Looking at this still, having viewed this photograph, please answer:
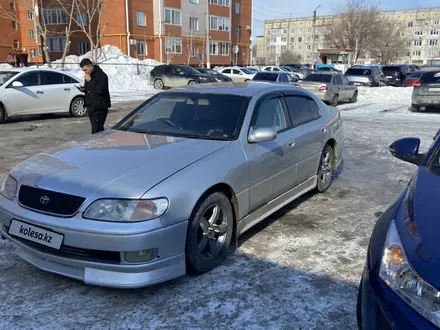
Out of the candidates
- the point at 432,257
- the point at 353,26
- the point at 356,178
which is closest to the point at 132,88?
the point at 356,178

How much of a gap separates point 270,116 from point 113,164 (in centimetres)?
191

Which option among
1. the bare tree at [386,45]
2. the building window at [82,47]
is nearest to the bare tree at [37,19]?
the building window at [82,47]

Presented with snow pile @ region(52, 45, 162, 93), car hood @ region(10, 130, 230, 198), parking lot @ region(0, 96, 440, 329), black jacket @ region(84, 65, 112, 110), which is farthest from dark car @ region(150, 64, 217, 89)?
car hood @ region(10, 130, 230, 198)

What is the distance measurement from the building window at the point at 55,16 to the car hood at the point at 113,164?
4398 centimetres

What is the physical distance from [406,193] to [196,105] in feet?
7.85

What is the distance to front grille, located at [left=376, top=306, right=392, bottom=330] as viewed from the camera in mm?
1952

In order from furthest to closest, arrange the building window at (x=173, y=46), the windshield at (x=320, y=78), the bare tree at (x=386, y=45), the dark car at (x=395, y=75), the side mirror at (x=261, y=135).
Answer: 1. the bare tree at (x=386, y=45)
2. the building window at (x=173, y=46)
3. the dark car at (x=395, y=75)
4. the windshield at (x=320, y=78)
5. the side mirror at (x=261, y=135)

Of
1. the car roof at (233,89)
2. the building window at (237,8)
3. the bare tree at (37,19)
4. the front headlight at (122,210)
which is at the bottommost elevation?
the front headlight at (122,210)

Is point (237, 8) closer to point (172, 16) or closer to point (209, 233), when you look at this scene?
point (172, 16)

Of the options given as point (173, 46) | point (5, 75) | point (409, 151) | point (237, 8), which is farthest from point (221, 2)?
point (409, 151)

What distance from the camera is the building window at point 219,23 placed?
47344 millimetres

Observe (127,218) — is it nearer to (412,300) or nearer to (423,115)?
(412,300)

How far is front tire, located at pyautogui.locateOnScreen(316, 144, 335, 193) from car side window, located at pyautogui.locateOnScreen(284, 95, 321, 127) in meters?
0.58

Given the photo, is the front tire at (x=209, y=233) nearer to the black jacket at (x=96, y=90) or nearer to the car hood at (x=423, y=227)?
the car hood at (x=423, y=227)
